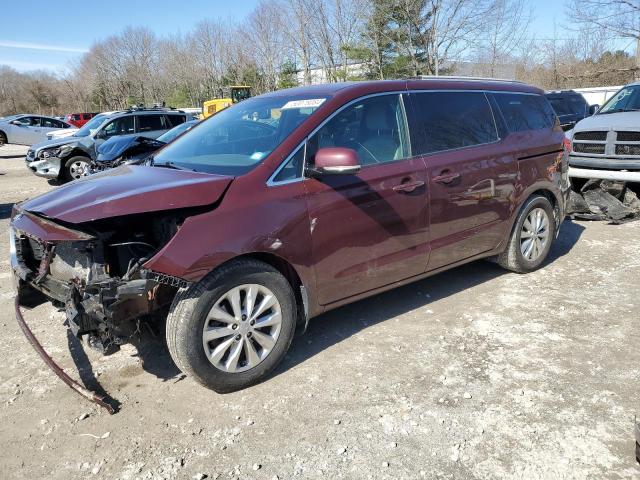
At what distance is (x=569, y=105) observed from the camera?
1398 cm

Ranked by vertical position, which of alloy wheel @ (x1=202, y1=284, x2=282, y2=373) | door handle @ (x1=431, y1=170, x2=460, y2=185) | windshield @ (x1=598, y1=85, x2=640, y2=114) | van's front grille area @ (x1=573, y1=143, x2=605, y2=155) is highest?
windshield @ (x1=598, y1=85, x2=640, y2=114)

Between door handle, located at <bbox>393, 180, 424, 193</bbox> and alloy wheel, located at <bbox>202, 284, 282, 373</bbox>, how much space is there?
1273 mm

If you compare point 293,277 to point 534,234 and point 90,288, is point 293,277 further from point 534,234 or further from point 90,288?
point 534,234

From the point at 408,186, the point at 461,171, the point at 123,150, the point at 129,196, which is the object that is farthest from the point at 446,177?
the point at 123,150

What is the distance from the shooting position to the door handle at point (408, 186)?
382 centimetres

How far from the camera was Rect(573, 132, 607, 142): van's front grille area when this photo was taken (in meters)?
7.72

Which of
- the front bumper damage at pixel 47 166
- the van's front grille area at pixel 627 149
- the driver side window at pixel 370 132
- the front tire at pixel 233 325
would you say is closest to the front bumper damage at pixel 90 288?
the front tire at pixel 233 325

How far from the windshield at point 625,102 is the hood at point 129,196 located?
7.77 meters

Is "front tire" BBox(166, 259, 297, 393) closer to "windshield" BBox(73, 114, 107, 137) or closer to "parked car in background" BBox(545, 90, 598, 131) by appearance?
"parked car in background" BBox(545, 90, 598, 131)

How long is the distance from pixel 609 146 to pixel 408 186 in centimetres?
524

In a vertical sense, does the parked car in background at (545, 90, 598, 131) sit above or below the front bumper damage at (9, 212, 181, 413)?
above

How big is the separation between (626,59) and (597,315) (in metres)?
30.3

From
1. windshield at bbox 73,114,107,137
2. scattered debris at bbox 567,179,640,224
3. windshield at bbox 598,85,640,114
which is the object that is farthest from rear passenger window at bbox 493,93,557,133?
windshield at bbox 73,114,107,137

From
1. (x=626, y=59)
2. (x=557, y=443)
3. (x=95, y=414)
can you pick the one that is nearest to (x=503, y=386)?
(x=557, y=443)
